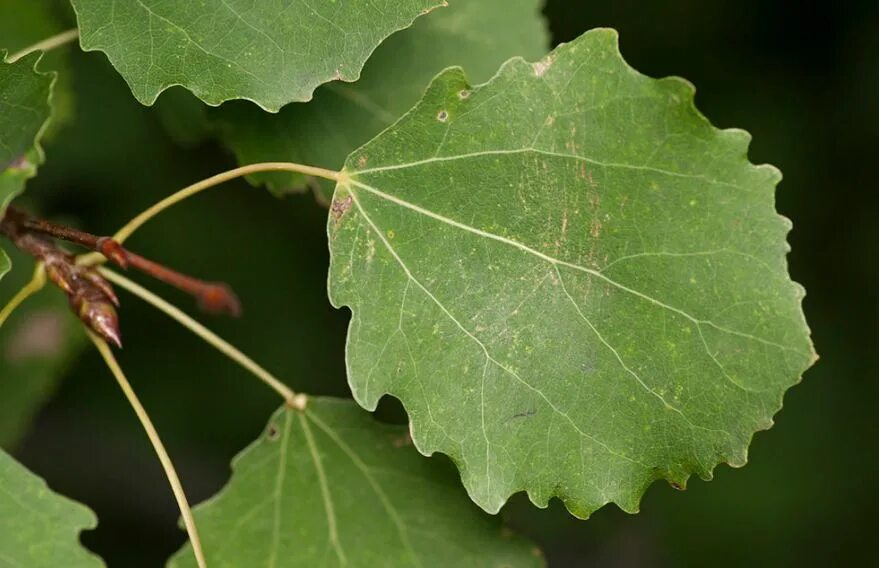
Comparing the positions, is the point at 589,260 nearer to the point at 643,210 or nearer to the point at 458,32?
the point at 643,210

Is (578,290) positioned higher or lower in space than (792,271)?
higher

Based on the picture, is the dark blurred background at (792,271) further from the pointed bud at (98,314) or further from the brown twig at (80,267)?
the pointed bud at (98,314)

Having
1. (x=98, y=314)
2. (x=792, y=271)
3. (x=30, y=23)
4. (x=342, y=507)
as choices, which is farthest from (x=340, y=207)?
(x=792, y=271)

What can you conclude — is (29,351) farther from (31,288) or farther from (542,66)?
(542,66)

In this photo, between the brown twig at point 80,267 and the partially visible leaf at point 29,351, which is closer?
the brown twig at point 80,267

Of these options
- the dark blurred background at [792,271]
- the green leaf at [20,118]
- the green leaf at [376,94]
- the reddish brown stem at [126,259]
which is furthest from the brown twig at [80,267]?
the dark blurred background at [792,271]

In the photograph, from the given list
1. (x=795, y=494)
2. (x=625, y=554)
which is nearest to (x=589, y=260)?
(x=795, y=494)
